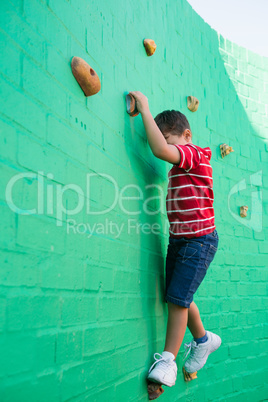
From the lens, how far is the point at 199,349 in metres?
2.20

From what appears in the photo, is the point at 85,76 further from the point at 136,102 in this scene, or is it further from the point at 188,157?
the point at 188,157

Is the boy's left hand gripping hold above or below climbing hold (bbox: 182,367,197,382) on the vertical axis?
above

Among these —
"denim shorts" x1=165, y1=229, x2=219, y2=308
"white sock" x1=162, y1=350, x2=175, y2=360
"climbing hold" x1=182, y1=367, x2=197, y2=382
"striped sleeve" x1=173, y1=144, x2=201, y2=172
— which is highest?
"striped sleeve" x1=173, y1=144, x2=201, y2=172

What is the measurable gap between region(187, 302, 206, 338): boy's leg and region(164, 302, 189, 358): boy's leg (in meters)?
0.18

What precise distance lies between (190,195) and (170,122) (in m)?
0.44

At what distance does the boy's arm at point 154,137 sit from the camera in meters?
1.93

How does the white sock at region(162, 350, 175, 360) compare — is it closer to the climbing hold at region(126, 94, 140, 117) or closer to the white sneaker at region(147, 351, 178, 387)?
the white sneaker at region(147, 351, 178, 387)

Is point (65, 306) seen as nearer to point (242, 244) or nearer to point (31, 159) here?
point (31, 159)

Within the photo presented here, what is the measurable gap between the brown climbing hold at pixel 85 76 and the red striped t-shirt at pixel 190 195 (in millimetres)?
583

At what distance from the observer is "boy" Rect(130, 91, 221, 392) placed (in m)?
1.94

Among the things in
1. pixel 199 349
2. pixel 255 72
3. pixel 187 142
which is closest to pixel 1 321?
pixel 199 349

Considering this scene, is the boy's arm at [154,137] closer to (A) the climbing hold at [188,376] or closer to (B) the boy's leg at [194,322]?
(B) the boy's leg at [194,322]

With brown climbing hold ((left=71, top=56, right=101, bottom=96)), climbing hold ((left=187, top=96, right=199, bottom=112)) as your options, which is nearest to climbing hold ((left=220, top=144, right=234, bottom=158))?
climbing hold ((left=187, top=96, right=199, bottom=112))

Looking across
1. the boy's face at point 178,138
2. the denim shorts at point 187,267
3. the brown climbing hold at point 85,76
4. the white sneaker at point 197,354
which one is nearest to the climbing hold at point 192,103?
the boy's face at point 178,138
